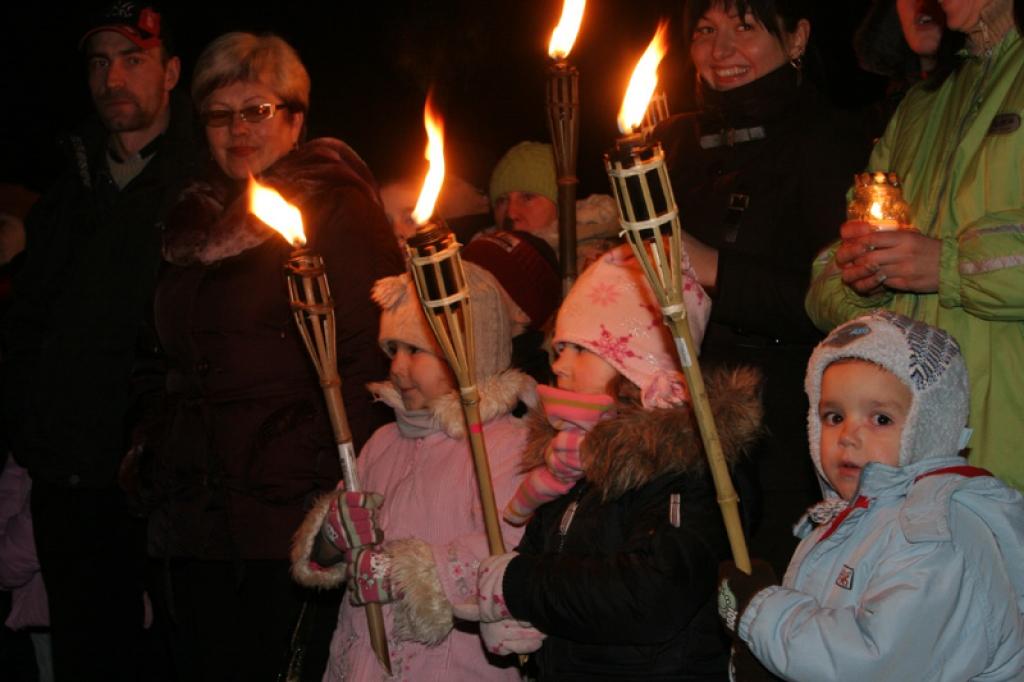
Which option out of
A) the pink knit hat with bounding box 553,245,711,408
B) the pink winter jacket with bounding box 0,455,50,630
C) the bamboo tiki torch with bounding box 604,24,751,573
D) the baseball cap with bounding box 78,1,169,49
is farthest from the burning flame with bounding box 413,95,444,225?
the pink winter jacket with bounding box 0,455,50,630

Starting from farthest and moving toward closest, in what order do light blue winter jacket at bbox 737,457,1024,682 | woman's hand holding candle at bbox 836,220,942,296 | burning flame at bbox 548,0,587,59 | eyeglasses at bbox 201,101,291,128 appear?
eyeglasses at bbox 201,101,291,128 < burning flame at bbox 548,0,587,59 < woman's hand holding candle at bbox 836,220,942,296 < light blue winter jacket at bbox 737,457,1024,682

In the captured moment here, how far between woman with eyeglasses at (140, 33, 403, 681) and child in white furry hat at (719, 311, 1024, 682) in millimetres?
1759

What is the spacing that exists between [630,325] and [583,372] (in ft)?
0.56

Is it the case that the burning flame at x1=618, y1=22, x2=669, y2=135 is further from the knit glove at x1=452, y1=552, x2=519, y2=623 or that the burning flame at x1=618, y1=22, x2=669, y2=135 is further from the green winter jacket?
the knit glove at x1=452, y1=552, x2=519, y2=623

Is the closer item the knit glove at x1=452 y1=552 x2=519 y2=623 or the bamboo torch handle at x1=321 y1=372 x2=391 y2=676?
the knit glove at x1=452 y1=552 x2=519 y2=623

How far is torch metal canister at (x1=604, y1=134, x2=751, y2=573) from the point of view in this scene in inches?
99.2

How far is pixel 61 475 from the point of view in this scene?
489 centimetres

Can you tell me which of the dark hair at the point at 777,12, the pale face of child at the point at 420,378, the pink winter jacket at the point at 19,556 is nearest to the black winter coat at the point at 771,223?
the dark hair at the point at 777,12

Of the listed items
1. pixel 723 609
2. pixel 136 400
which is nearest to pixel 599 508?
pixel 723 609

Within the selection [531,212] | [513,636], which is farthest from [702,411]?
[531,212]

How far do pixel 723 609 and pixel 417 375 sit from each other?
1465 mm

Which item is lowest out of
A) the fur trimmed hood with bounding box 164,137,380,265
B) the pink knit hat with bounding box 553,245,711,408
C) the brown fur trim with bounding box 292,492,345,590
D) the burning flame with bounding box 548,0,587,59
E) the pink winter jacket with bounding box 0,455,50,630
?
the pink winter jacket with bounding box 0,455,50,630

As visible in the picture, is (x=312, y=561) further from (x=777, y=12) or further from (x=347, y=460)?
(x=777, y=12)

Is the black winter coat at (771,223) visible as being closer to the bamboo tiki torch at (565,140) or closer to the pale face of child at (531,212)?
the bamboo tiki torch at (565,140)
